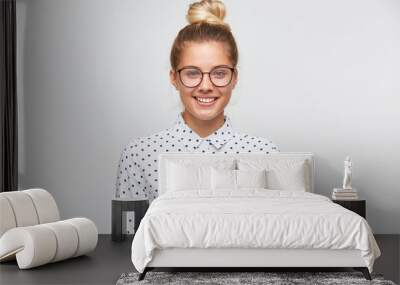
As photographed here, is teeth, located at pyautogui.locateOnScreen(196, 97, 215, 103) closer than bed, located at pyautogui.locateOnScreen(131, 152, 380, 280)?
No

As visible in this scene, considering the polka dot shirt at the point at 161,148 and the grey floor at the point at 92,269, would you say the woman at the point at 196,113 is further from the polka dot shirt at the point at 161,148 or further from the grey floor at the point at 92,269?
the grey floor at the point at 92,269

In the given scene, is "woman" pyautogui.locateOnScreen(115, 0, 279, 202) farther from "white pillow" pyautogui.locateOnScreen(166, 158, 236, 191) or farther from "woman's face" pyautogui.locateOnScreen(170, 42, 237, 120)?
"white pillow" pyautogui.locateOnScreen(166, 158, 236, 191)

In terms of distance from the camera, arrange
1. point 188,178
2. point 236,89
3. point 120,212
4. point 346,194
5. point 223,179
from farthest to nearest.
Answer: point 236,89, point 346,194, point 120,212, point 188,178, point 223,179

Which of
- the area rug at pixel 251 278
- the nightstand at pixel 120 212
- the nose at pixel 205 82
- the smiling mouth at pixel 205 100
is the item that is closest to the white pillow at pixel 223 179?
the nightstand at pixel 120 212

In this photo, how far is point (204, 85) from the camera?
23.7ft

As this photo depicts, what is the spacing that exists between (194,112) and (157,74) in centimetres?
58

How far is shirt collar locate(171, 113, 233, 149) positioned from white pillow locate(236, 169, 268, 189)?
2.45 ft

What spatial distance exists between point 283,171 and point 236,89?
1125 millimetres

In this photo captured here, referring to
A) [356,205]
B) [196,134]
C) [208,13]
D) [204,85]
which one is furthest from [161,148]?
[356,205]

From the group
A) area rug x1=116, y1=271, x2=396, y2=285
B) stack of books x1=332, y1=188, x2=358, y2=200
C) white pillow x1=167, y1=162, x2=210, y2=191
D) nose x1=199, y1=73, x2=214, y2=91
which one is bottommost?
area rug x1=116, y1=271, x2=396, y2=285

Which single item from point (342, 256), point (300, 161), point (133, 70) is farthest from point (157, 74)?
point (342, 256)

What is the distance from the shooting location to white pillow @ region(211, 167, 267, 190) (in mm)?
6551

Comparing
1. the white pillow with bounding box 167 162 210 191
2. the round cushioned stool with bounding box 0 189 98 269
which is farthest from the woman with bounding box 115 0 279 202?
the round cushioned stool with bounding box 0 189 98 269

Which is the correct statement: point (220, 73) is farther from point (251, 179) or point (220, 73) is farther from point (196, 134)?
point (251, 179)
